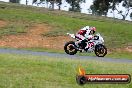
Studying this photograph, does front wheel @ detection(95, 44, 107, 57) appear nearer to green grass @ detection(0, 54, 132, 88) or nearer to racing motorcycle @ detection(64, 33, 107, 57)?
racing motorcycle @ detection(64, 33, 107, 57)

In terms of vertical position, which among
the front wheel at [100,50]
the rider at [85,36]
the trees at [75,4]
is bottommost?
the trees at [75,4]

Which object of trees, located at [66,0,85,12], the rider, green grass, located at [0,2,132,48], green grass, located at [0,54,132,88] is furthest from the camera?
trees, located at [66,0,85,12]

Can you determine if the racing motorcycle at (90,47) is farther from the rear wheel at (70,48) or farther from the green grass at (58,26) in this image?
the green grass at (58,26)

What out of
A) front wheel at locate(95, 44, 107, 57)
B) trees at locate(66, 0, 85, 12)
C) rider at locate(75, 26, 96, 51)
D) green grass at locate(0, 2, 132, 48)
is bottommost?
trees at locate(66, 0, 85, 12)

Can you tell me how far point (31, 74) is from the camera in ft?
34.9

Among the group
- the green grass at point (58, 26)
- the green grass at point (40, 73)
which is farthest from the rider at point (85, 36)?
the green grass at point (58, 26)

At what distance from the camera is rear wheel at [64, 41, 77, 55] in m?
19.0

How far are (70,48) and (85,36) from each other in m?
1.08

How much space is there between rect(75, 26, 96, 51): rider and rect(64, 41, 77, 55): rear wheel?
38 centimetres

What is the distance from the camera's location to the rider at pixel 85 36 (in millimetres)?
→ 18172

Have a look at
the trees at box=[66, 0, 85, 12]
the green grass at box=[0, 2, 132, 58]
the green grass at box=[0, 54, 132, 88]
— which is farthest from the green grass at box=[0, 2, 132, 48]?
the trees at box=[66, 0, 85, 12]

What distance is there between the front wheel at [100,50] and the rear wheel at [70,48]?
1.09 m

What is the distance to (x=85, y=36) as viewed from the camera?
1872 cm

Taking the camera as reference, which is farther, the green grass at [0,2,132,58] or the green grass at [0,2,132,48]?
the green grass at [0,2,132,48]
